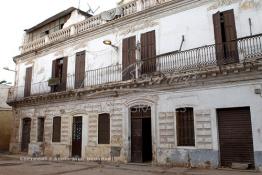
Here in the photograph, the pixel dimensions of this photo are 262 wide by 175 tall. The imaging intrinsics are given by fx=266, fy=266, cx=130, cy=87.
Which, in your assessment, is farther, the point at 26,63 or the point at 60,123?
the point at 26,63

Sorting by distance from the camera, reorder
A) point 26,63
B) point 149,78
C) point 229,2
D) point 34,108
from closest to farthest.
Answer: point 229,2 < point 149,78 < point 34,108 < point 26,63

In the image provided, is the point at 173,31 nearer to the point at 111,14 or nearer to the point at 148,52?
the point at 148,52

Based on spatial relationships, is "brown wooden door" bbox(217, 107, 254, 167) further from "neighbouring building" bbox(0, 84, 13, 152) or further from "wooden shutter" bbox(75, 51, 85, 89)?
"neighbouring building" bbox(0, 84, 13, 152)

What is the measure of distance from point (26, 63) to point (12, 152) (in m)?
6.60

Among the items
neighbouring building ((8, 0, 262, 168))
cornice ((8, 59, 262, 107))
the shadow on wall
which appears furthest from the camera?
the shadow on wall

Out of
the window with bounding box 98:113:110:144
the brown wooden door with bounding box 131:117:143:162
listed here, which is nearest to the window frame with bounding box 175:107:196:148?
the brown wooden door with bounding box 131:117:143:162

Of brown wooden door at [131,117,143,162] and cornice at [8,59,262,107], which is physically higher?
cornice at [8,59,262,107]

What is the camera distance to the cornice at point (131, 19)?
41.4ft

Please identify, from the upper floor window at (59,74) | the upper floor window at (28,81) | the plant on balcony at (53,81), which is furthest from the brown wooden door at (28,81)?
the plant on balcony at (53,81)

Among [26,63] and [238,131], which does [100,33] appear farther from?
[238,131]

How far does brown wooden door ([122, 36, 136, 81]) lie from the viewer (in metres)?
13.6

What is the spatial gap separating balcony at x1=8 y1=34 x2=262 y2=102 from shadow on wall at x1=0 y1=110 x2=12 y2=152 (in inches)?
429

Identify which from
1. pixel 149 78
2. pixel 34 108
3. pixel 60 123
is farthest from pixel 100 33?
pixel 34 108

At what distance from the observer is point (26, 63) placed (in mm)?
20109
